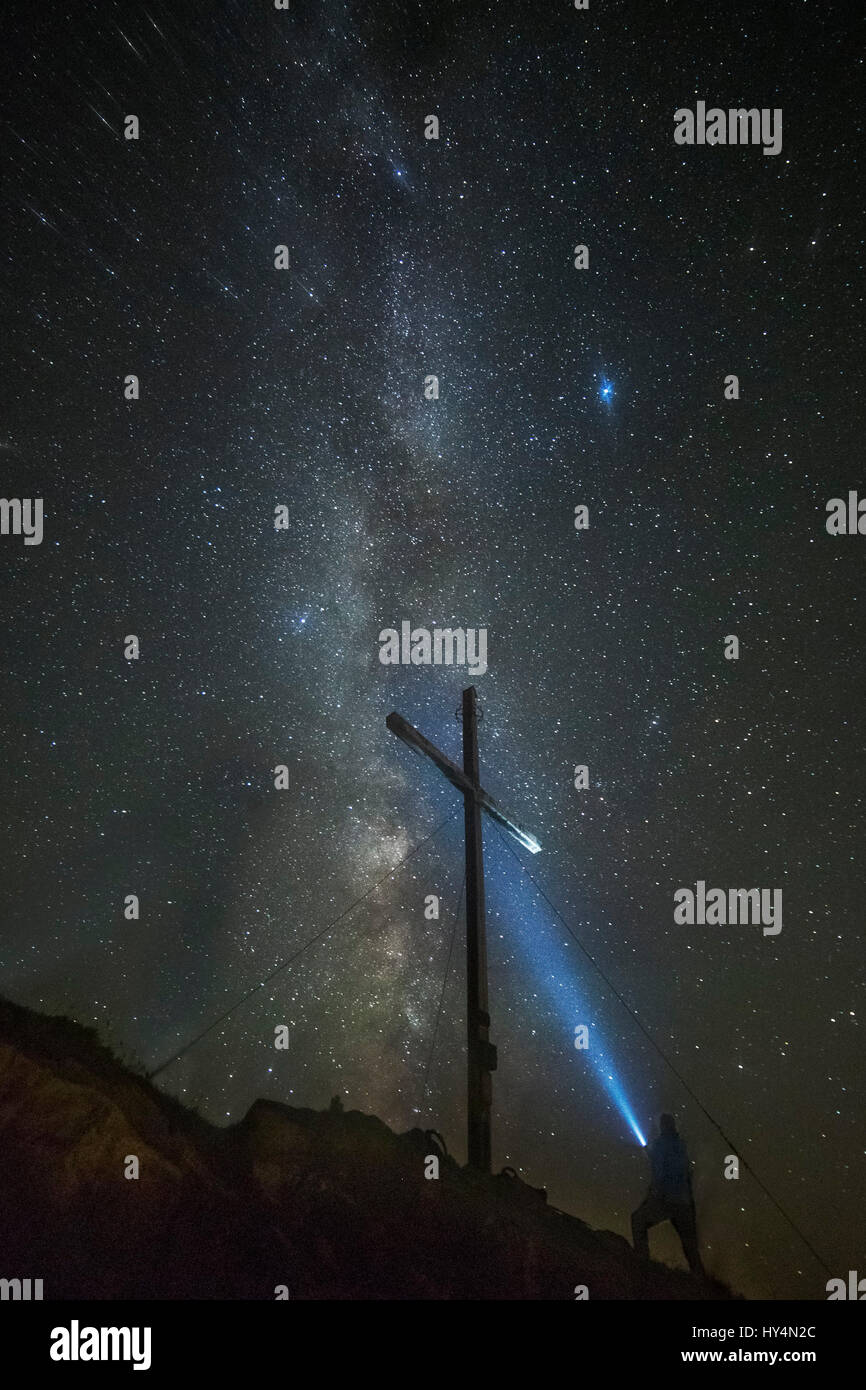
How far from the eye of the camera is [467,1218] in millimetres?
6402

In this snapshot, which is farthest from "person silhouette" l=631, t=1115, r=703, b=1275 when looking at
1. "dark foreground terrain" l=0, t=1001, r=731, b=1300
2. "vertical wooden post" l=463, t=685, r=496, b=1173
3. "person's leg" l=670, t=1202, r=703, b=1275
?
"vertical wooden post" l=463, t=685, r=496, b=1173

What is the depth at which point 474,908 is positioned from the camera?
6465mm

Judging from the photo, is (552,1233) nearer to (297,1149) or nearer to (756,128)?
(297,1149)

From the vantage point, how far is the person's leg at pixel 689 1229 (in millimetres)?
6438

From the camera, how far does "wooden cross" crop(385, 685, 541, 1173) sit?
244 inches

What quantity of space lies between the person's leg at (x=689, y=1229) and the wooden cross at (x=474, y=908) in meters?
1.41

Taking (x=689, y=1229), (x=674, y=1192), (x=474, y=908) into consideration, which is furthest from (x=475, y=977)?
(x=689, y=1229)

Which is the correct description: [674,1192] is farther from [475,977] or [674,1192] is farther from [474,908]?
[474,908]

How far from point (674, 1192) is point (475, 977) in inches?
79.3

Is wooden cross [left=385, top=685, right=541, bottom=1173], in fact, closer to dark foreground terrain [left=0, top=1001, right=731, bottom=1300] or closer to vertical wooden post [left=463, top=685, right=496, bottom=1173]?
vertical wooden post [left=463, top=685, right=496, bottom=1173]
